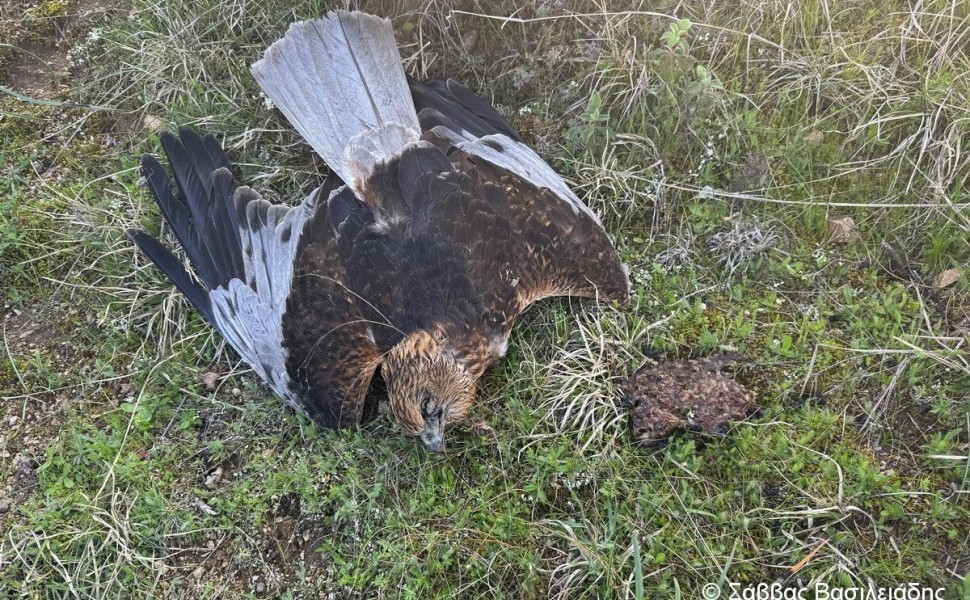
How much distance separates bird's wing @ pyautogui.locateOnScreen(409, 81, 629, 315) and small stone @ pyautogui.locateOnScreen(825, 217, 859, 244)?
118cm

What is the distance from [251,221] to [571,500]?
2249 mm

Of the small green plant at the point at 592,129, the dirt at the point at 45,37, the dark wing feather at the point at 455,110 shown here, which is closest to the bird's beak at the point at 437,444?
the dark wing feather at the point at 455,110

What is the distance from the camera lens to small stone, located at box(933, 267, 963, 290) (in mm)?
3062

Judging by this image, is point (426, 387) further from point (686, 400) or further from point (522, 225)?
point (686, 400)

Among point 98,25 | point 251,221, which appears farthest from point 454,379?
point 98,25

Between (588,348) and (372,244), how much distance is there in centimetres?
128

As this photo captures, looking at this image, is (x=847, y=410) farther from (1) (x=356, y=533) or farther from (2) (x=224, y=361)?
(2) (x=224, y=361)

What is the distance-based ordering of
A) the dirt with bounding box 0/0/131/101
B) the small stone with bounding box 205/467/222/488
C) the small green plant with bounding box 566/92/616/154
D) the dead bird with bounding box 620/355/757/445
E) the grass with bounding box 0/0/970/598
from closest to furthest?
the grass with bounding box 0/0/970/598
the dead bird with bounding box 620/355/757/445
the small stone with bounding box 205/467/222/488
the small green plant with bounding box 566/92/616/154
the dirt with bounding box 0/0/131/101

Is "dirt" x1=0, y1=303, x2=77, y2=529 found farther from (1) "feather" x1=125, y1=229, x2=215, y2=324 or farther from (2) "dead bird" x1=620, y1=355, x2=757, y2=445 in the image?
(2) "dead bird" x1=620, y1=355, x2=757, y2=445

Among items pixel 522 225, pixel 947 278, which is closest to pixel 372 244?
pixel 522 225

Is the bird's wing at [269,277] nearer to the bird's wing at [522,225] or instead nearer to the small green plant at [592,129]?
the bird's wing at [522,225]

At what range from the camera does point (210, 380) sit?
3.43m

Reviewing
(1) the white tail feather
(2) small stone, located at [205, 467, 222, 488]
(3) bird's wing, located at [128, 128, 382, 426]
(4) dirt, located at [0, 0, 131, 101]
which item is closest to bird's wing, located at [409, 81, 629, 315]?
(1) the white tail feather

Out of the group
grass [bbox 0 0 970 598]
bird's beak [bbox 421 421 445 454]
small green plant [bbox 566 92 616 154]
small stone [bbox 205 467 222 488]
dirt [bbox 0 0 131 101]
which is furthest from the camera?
dirt [bbox 0 0 131 101]
